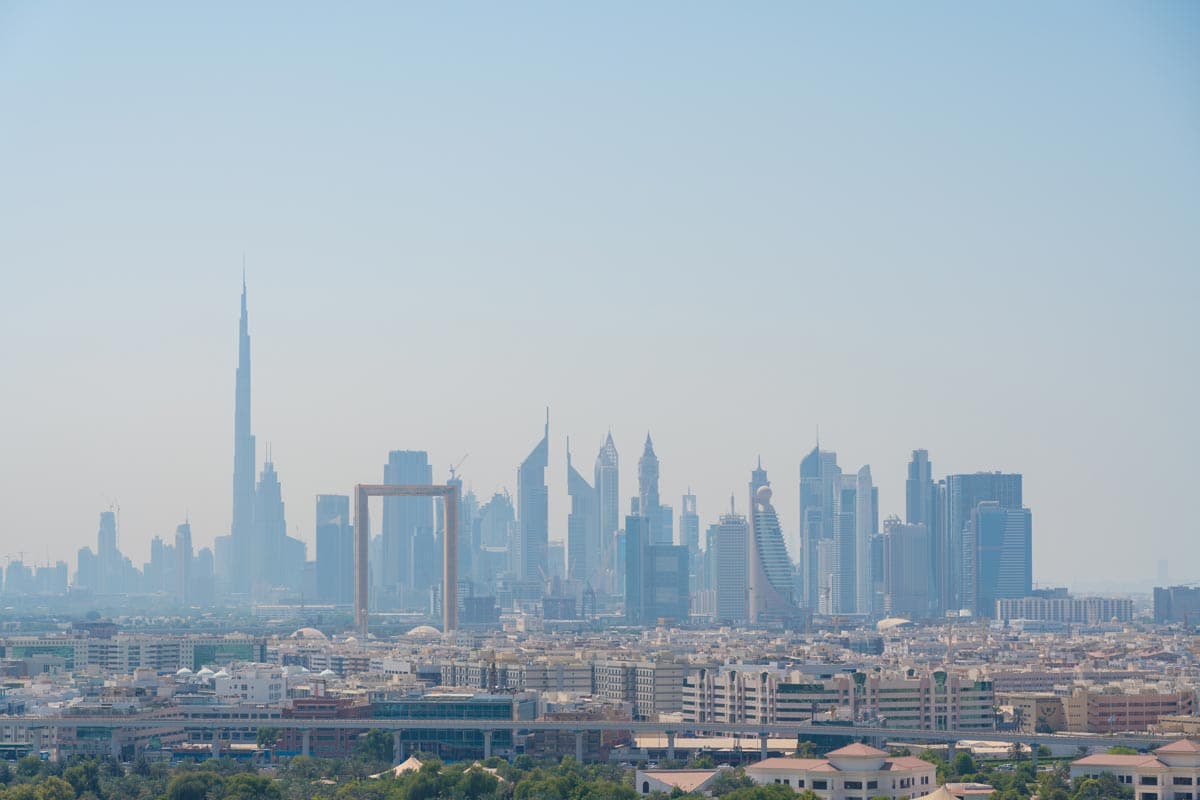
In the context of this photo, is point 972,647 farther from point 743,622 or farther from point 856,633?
point 743,622

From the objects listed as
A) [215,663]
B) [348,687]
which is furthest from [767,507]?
[348,687]

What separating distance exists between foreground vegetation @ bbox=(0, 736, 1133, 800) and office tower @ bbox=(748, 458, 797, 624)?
12750cm

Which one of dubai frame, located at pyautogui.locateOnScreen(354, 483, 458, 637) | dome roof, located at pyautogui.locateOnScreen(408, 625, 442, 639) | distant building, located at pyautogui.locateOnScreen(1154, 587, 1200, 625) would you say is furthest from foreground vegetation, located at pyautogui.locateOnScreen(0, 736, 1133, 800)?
distant building, located at pyautogui.locateOnScreen(1154, 587, 1200, 625)

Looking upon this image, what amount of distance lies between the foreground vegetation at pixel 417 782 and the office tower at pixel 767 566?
5020 inches

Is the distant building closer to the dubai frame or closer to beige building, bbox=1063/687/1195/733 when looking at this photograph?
the dubai frame

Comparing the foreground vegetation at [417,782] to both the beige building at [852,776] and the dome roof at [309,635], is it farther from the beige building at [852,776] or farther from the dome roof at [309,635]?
the dome roof at [309,635]

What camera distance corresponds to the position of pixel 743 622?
639 feet

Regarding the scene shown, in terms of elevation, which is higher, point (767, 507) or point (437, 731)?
point (767, 507)

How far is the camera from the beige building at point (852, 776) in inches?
1907

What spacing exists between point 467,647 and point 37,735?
59311 mm

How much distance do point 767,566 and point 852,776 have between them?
144 metres

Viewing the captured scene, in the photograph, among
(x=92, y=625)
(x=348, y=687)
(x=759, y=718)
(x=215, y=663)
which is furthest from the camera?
(x=92, y=625)

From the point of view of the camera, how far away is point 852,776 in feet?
159

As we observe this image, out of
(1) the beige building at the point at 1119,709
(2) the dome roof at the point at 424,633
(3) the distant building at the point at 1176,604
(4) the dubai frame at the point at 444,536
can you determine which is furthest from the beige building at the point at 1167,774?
(3) the distant building at the point at 1176,604
